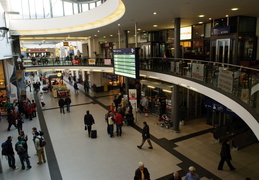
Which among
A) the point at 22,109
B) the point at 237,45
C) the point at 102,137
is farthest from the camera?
the point at 22,109

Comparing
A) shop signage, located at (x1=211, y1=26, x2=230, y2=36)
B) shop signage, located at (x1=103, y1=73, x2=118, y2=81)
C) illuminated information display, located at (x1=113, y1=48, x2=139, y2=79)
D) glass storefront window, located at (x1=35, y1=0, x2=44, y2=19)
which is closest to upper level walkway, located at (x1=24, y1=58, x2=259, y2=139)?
illuminated information display, located at (x1=113, y1=48, x2=139, y2=79)

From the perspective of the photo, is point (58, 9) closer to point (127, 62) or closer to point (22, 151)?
point (127, 62)

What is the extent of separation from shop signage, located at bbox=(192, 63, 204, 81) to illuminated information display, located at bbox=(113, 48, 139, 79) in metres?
3.06

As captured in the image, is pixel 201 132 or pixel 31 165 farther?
pixel 201 132

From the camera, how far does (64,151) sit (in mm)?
10562

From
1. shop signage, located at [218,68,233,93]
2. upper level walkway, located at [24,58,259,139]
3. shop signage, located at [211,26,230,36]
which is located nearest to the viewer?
upper level walkway, located at [24,58,259,139]

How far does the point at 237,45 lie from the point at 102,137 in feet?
30.7

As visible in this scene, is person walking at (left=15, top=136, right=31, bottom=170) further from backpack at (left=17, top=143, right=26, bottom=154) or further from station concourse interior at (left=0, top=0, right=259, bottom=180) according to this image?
station concourse interior at (left=0, top=0, right=259, bottom=180)

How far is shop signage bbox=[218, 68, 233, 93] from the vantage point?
7320 mm

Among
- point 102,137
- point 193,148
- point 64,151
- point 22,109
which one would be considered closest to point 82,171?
point 64,151

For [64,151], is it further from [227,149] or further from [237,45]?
[237,45]

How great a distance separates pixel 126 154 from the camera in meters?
10.1

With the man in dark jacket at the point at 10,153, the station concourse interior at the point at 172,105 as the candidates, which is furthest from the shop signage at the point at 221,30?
the man in dark jacket at the point at 10,153

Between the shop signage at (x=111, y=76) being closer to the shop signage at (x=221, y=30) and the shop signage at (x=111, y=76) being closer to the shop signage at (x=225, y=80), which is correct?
the shop signage at (x=221, y=30)
